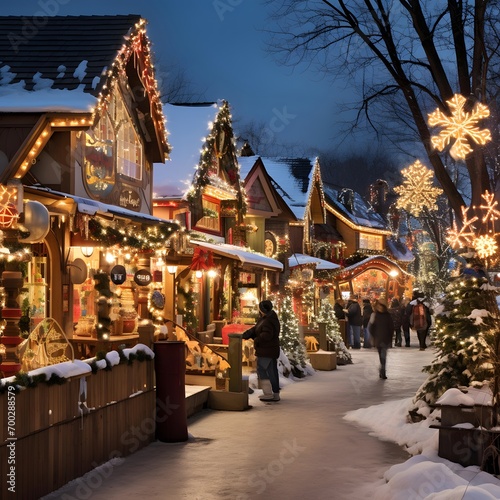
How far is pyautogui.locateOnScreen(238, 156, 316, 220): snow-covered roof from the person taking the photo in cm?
3819

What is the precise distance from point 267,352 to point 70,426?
7280 millimetres

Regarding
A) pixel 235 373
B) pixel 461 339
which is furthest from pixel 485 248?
pixel 235 373

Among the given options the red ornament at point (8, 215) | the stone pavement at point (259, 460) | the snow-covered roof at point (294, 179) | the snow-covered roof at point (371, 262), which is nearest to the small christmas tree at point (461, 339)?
the stone pavement at point (259, 460)

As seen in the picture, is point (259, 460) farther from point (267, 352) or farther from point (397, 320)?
point (397, 320)

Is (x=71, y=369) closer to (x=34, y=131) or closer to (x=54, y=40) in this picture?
(x=34, y=131)

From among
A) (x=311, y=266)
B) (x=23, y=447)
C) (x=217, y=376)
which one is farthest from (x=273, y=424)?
(x=311, y=266)

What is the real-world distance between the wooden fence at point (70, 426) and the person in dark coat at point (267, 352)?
436cm

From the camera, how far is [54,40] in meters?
15.8

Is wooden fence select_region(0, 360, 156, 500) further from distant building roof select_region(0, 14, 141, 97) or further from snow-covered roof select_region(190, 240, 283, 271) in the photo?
snow-covered roof select_region(190, 240, 283, 271)

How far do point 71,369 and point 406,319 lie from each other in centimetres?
2362

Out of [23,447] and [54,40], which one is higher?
[54,40]

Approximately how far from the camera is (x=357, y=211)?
5409 cm

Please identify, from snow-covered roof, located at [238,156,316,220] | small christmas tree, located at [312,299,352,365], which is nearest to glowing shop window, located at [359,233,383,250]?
snow-covered roof, located at [238,156,316,220]

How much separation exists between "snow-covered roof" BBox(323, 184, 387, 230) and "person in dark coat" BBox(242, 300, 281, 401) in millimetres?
35054
